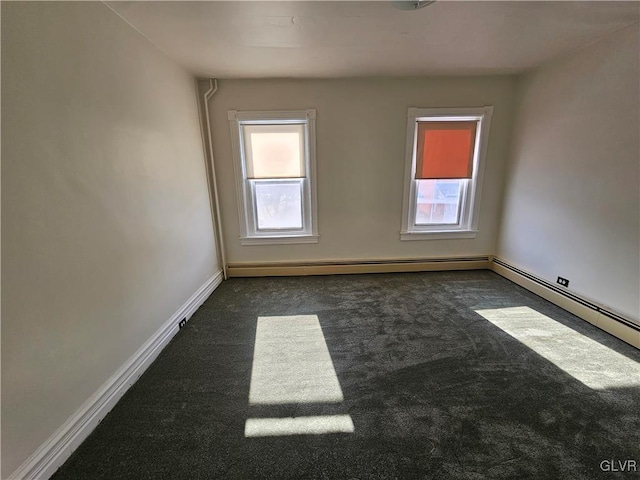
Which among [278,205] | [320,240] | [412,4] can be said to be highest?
[412,4]

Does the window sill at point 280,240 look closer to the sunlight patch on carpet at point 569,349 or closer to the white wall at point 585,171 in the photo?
the sunlight patch on carpet at point 569,349

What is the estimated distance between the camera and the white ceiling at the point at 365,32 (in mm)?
1722

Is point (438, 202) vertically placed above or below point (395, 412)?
above

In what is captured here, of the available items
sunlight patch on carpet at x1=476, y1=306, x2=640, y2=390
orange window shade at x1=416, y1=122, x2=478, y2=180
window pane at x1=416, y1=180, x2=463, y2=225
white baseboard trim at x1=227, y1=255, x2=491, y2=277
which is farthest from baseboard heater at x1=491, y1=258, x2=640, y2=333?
orange window shade at x1=416, y1=122, x2=478, y2=180

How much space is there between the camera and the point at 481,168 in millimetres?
3393

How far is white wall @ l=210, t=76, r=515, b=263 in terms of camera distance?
10.2ft

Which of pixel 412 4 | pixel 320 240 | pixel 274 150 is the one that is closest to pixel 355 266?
pixel 320 240

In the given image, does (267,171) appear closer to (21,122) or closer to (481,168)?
(21,122)

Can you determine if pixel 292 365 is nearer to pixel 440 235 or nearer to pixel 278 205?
pixel 278 205

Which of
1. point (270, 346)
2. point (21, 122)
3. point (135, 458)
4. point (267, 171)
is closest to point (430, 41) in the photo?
point (267, 171)

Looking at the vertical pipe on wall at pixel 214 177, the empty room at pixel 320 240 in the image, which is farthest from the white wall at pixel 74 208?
the vertical pipe on wall at pixel 214 177

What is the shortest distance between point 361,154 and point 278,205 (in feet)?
4.04

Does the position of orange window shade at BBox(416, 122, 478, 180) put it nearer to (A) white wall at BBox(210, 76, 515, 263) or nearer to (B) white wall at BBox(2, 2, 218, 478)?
(A) white wall at BBox(210, 76, 515, 263)

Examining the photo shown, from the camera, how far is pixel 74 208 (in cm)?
141
